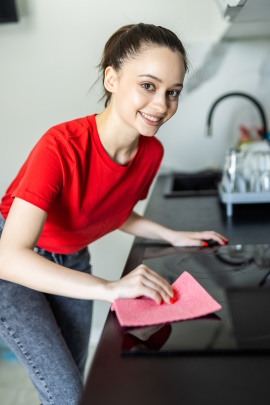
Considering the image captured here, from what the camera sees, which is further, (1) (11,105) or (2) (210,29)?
(1) (11,105)

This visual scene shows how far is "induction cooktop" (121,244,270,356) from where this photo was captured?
0.79 metres

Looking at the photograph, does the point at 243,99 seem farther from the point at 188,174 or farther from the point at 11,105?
the point at 11,105

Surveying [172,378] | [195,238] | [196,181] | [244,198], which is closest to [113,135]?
A: [195,238]

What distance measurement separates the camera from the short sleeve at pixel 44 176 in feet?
3.40

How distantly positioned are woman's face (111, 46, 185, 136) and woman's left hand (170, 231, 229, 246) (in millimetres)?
350

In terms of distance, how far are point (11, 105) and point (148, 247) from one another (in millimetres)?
1359

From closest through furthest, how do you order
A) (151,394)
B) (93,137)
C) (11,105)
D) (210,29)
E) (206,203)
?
(151,394) → (93,137) → (206,203) → (210,29) → (11,105)

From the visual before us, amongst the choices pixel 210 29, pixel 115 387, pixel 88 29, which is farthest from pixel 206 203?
pixel 115 387

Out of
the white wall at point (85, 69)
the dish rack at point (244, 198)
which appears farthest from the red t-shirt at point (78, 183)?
the white wall at point (85, 69)

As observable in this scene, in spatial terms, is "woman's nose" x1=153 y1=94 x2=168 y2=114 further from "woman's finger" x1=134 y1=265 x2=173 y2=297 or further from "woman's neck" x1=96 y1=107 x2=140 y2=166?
"woman's finger" x1=134 y1=265 x2=173 y2=297

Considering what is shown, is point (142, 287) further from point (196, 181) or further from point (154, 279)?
point (196, 181)

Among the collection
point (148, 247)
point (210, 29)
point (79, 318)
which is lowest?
point (79, 318)

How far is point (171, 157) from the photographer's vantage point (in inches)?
96.5

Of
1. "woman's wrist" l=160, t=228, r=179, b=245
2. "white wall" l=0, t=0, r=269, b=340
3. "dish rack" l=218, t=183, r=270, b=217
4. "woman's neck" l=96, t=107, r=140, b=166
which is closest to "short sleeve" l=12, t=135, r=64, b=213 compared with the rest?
"woman's neck" l=96, t=107, r=140, b=166
